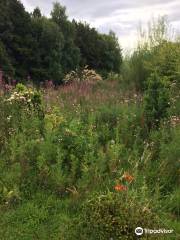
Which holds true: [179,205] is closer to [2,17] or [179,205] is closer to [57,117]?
[57,117]

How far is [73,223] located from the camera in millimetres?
5027

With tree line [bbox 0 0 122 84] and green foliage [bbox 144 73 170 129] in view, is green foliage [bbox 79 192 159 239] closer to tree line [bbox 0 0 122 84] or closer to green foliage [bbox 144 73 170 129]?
green foliage [bbox 144 73 170 129]

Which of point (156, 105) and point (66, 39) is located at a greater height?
point (66, 39)

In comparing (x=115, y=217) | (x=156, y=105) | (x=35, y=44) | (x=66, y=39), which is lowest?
(x=115, y=217)

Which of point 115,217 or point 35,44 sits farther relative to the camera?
point 35,44

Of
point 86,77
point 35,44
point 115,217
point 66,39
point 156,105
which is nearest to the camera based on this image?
point 115,217

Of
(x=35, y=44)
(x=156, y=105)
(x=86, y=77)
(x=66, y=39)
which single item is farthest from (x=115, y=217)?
(x=66, y=39)

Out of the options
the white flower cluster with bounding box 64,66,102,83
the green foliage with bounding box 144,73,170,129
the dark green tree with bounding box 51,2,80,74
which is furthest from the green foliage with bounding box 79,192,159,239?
Result: the dark green tree with bounding box 51,2,80,74

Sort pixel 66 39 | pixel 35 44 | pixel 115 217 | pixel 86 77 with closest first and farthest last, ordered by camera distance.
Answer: pixel 115 217 < pixel 86 77 < pixel 35 44 < pixel 66 39

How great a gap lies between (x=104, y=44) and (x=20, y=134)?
23814 mm

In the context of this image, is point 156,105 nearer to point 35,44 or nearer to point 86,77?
point 86,77

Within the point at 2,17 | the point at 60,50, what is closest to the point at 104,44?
the point at 60,50

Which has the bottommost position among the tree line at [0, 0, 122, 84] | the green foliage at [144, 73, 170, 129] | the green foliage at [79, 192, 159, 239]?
the green foliage at [79, 192, 159, 239]

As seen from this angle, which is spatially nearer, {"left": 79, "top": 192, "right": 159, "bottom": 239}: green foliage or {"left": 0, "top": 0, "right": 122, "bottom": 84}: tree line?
{"left": 79, "top": 192, "right": 159, "bottom": 239}: green foliage
